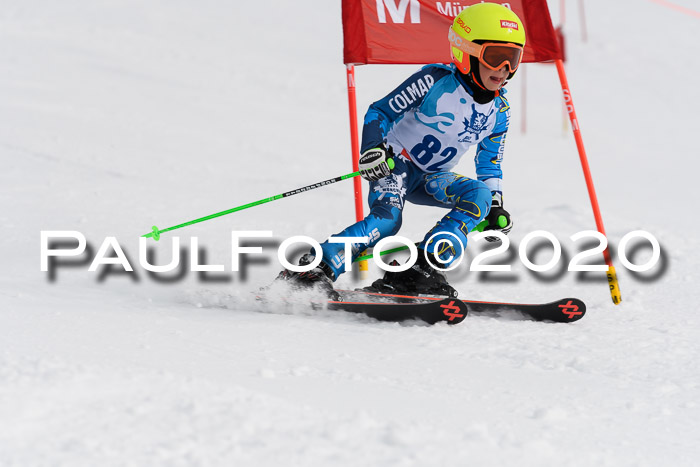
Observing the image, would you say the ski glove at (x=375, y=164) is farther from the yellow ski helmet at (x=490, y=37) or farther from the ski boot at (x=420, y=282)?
the yellow ski helmet at (x=490, y=37)

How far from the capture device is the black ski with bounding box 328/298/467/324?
11.9 ft

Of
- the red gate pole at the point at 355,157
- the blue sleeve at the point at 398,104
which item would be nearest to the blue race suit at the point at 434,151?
the blue sleeve at the point at 398,104

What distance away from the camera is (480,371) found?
3045 millimetres

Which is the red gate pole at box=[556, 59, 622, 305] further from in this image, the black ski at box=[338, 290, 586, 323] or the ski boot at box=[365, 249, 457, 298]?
the ski boot at box=[365, 249, 457, 298]

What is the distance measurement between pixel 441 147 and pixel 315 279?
38.8 inches

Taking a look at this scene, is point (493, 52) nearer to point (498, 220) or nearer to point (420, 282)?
point (498, 220)

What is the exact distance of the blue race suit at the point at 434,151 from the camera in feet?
13.2

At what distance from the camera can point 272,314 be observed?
380 centimetres

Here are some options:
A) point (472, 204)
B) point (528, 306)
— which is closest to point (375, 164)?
point (472, 204)

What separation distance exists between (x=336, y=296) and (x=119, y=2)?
15327mm

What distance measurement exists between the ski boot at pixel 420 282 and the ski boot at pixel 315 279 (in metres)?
0.35

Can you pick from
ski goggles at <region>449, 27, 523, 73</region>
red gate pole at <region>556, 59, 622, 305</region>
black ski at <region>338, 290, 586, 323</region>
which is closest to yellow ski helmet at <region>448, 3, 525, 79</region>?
ski goggles at <region>449, 27, 523, 73</region>

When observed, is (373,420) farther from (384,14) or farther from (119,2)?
(119,2)

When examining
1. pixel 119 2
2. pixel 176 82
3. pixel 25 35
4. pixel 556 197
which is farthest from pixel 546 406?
pixel 119 2
